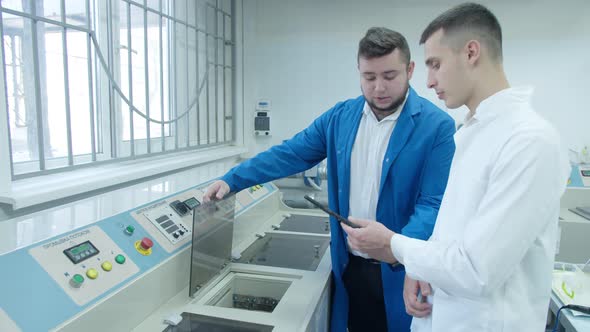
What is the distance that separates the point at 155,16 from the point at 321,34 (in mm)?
1169

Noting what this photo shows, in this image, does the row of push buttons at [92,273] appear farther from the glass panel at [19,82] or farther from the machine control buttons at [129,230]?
the glass panel at [19,82]

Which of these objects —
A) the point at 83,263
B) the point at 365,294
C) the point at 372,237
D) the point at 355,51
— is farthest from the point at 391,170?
the point at 355,51

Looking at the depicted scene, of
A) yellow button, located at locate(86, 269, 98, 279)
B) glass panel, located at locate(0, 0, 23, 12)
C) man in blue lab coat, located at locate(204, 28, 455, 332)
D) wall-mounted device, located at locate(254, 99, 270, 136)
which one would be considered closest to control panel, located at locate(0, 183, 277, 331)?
yellow button, located at locate(86, 269, 98, 279)

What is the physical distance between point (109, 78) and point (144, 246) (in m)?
0.84

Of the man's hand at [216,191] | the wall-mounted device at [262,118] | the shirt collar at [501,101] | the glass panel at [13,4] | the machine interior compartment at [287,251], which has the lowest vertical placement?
the machine interior compartment at [287,251]

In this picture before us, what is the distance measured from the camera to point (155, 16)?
2.02 metres

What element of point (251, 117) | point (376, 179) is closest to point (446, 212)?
point (376, 179)

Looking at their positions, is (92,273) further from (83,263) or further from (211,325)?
(211,325)

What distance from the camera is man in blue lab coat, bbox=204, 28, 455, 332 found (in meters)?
1.27

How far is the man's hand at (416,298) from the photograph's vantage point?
38.9 inches

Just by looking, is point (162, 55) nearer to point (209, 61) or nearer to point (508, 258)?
point (209, 61)

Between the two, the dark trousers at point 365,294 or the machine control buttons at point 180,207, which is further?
the dark trousers at point 365,294

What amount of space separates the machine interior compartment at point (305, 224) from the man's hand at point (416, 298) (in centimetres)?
82

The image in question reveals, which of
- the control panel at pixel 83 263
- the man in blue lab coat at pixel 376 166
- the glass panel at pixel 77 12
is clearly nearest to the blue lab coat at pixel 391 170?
the man in blue lab coat at pixel 376 166
